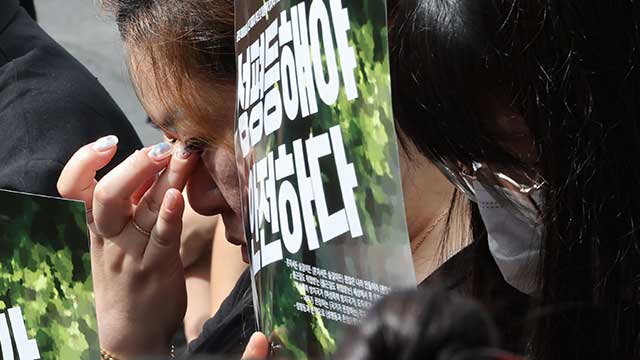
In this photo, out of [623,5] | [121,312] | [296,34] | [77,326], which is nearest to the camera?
[623,5]

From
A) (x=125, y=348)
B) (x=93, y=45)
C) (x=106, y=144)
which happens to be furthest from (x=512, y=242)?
(x=93, y=45)

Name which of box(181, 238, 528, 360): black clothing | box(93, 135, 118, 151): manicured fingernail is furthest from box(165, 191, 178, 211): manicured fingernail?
box(181, 238, 528, 360): black clothing

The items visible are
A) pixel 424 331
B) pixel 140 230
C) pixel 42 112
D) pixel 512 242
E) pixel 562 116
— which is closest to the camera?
pixel 424 331

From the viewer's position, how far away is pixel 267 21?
1.08 m

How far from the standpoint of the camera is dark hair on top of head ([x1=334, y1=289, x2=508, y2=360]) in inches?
20.3

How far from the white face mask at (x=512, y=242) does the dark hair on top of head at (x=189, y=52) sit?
1.61 feet

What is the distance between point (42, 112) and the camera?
1819mm

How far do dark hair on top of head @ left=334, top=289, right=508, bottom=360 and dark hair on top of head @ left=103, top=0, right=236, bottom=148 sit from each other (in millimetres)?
920

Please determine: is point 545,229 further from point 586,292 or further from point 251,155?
point 251,155

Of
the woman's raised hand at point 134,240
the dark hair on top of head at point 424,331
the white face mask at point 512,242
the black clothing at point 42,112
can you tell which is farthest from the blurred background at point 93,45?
the dark hair on top of head at point 424,331

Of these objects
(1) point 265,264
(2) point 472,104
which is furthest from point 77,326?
(2) point 472,104

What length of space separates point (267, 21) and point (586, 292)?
0.38 meters

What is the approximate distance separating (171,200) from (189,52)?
0.21 m

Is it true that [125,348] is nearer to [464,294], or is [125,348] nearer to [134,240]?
[134,240]
